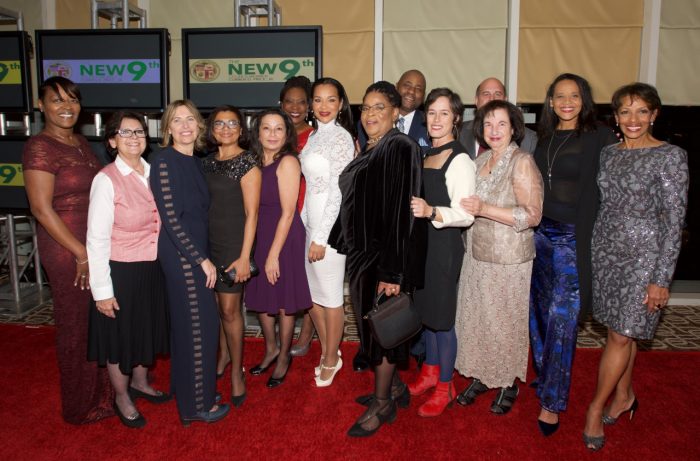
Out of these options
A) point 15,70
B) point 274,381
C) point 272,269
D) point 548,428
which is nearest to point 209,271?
point 272,269

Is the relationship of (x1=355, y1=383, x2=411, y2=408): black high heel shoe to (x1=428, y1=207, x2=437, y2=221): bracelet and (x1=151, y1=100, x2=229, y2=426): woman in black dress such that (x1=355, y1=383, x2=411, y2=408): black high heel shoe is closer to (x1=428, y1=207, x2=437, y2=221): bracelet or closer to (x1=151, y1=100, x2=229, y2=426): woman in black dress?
(x1=151, y1=100, x2=229, y2=426): woman in black dress

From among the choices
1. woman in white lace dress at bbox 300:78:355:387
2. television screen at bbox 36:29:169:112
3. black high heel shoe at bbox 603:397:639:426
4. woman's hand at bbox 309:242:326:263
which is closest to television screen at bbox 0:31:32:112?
television screen at bbox 36:29:169:112

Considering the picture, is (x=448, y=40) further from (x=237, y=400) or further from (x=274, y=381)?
(x=237, y=400)

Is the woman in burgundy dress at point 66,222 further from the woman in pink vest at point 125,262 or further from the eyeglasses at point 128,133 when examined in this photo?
the eyeglasses at point 128,133

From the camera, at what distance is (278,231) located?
295cm

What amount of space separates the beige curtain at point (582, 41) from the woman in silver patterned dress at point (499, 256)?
321cm

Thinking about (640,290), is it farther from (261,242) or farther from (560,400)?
(261,242)

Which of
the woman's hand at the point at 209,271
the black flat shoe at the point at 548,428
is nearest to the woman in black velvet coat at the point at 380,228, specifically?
the woman's hand at the point at 209,271

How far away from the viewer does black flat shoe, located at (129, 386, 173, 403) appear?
9.87ft

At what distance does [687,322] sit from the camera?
461cm

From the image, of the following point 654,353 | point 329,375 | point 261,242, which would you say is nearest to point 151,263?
point 261,242

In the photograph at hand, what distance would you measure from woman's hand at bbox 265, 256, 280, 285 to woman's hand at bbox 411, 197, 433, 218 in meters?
1.02

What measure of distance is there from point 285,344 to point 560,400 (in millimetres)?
1676

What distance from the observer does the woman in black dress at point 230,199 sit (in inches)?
105
